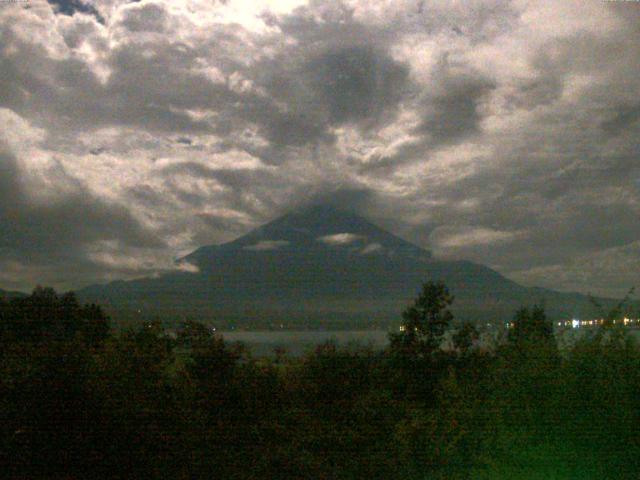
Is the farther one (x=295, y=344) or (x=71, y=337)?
(x=295, y=344)

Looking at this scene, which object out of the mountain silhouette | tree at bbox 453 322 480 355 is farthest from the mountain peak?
tree at bbox 453 322 480 355

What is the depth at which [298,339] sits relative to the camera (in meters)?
3.95

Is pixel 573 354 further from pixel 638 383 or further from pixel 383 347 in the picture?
pixel 383 347

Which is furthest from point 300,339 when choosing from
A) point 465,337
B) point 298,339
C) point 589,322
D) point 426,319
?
point 589,322

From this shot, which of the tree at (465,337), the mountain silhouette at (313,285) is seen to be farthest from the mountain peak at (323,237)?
the tree at (465,337)

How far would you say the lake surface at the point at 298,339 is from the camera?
3793 mm

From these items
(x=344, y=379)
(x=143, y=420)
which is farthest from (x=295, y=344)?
(x=143, y=420)

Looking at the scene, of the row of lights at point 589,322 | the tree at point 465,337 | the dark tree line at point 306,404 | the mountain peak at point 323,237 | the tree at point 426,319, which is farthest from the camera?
the mountain peak at point 323,237

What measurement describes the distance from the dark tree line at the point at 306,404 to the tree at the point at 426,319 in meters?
0.13

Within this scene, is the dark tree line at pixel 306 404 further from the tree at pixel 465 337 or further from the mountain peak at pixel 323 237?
the mountain peak at pixel 323 237

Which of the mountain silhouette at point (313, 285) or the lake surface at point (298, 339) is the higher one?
the mountain silhouette at point (313, 285)

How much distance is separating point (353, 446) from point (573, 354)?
54.8 inches

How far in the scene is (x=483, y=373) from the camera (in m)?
3.51

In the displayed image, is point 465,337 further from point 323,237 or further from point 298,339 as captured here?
point 323,237
